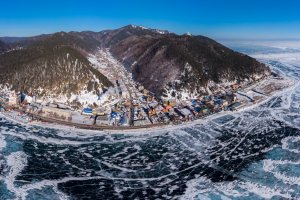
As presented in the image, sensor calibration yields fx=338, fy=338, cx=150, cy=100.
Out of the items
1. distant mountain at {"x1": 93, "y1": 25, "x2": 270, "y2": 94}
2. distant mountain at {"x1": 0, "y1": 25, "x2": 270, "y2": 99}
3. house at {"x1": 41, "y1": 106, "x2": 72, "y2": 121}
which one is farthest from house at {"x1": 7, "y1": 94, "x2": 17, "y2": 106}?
distant mountain at {"x1": 93, "y1": 25, "x2": 270, "y2": 94}

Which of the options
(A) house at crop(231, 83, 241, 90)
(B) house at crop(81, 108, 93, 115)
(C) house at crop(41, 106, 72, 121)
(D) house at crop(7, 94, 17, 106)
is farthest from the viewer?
(A) house at crop(231, 83, 241, 90)

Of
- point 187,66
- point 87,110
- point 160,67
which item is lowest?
point 87,110

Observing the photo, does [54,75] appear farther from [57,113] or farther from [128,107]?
[128,107]

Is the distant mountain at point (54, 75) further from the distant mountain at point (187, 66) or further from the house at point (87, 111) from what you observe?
the distant mountain at point (187, 66)

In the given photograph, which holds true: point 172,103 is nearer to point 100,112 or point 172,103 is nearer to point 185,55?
point 100,112

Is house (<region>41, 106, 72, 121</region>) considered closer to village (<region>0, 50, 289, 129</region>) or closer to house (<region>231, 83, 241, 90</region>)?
village (<region>0, 50, 289, 129</region>)

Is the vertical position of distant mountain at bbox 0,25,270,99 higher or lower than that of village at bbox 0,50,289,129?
higher

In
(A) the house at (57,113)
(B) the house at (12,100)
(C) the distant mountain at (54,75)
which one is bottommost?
(A) the house at (57,113)

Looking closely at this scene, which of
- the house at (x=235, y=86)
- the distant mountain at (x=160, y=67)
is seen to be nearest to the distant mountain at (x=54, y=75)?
the distant mountain at (x=160, y=67)

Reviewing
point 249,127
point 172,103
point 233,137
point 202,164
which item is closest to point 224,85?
point 172,103

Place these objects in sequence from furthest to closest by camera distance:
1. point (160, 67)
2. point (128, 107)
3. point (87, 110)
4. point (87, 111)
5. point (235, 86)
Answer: point (160, 67) → point (235, 86) → point (128, 107) → point (87, 110) → point (87, 111)

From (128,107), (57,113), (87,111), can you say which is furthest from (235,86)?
(57,113)
